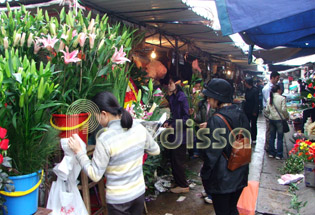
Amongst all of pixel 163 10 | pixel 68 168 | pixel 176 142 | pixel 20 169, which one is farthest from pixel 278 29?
pixel 20 169

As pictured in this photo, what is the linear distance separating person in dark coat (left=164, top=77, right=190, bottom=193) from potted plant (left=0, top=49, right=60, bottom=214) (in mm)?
2913

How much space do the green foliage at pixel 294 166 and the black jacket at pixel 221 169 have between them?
3.45 metres

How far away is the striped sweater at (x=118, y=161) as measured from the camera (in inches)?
78.9

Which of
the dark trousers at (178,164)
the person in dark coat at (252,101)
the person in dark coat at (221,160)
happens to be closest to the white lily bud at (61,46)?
the person in dark coat at (221,160)

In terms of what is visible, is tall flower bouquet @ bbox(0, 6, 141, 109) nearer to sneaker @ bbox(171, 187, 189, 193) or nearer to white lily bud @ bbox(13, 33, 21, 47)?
white lily bud @ bbox(13, 33, 21, 47)

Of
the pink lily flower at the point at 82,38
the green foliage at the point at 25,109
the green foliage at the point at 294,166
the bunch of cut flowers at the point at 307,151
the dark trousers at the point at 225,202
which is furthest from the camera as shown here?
the green foliage at the point at 294,166

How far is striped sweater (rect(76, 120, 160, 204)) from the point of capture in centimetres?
200

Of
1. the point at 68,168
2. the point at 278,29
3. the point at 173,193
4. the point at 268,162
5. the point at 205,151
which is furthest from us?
the point at 268,162

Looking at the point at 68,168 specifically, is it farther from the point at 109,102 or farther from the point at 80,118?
the point at 109,102

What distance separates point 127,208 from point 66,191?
0.50 m

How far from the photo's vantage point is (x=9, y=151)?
1825 millimetres

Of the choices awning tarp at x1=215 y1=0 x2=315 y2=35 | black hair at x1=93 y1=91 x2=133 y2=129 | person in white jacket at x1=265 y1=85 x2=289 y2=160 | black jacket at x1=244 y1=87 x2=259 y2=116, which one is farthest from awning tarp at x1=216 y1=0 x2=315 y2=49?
black jacket at x1=244 y1=87 x2=259 y2=116

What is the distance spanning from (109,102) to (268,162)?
552 cm

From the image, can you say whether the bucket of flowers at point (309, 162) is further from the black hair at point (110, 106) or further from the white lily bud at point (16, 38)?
the white lily bud at point (16, 38)
